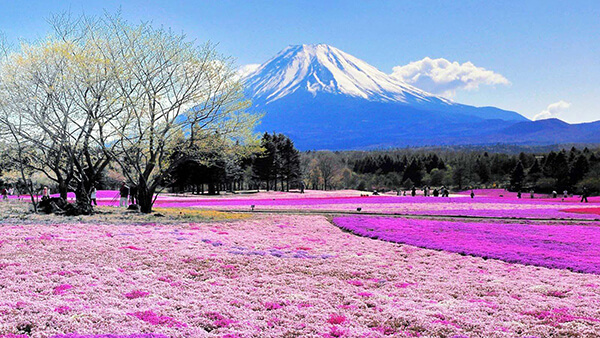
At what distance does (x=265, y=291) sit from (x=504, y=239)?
15.8 metres

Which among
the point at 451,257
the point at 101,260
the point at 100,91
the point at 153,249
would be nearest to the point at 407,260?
the point at 451,257

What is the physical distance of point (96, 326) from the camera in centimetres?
802

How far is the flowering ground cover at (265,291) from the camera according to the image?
8383mm

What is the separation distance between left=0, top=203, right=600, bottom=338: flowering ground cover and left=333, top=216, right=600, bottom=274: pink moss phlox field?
1415mm

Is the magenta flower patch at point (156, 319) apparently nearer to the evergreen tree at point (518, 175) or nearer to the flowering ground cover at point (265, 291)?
the flowering ground cover at point (265, 291)

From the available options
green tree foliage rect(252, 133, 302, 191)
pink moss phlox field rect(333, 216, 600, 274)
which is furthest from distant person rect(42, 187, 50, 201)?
green tree foliage rect(252, 133, 302, 191)

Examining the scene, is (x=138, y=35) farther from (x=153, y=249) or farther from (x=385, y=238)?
(x=385, y=238)

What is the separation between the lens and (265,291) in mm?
11219

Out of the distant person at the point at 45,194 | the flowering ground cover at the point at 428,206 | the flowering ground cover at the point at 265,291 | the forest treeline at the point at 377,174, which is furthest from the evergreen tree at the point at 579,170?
the distant person at the point at 45,194

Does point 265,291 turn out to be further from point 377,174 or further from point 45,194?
point 377,174

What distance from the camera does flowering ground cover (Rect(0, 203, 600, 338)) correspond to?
8.38 meters

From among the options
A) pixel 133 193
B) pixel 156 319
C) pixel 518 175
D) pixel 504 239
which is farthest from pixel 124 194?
pixel 518 175

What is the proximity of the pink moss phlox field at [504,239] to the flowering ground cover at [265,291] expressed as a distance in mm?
1415

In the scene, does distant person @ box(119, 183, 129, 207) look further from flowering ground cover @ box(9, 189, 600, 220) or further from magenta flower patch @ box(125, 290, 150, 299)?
magenta flower patch @ box(125, 290, 150, 299)
